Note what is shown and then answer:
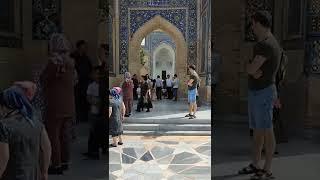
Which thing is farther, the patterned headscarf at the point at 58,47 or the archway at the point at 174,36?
the archway at the point at 174,36

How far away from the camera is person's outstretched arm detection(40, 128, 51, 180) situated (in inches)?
73.4

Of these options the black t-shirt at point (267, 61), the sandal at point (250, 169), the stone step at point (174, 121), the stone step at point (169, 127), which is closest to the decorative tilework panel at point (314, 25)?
the black t-shirt at point (267, 61)

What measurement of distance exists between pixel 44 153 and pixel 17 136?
169 mm

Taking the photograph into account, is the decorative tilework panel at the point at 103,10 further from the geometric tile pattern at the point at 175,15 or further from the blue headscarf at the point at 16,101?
the geometric tile pattern at the point at 175,15

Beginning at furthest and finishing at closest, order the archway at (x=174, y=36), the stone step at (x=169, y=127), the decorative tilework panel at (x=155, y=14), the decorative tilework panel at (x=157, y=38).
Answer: the decorative tilework panel at (x=157, y=38), the archway at (x=174, y=36), the decorative tilework panel at (x=155, y=14), the stone step at (x=169, y=127)

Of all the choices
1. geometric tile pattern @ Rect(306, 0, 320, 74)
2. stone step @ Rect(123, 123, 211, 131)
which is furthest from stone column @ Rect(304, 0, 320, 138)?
stone step @ Rect(123, 123, 211, 131)

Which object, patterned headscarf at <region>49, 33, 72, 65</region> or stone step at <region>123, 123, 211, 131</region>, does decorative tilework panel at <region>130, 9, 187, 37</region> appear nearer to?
stone step at <region>123, 123, 211, 131</region>

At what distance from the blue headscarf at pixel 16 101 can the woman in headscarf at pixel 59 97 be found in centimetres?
12

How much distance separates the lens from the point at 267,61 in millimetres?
1954

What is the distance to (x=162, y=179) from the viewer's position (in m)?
4.08

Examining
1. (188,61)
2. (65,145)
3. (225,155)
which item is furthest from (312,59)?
(188,61)

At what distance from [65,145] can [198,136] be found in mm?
4581

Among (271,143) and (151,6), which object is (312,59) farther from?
(151,6)

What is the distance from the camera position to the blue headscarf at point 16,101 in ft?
5.73
